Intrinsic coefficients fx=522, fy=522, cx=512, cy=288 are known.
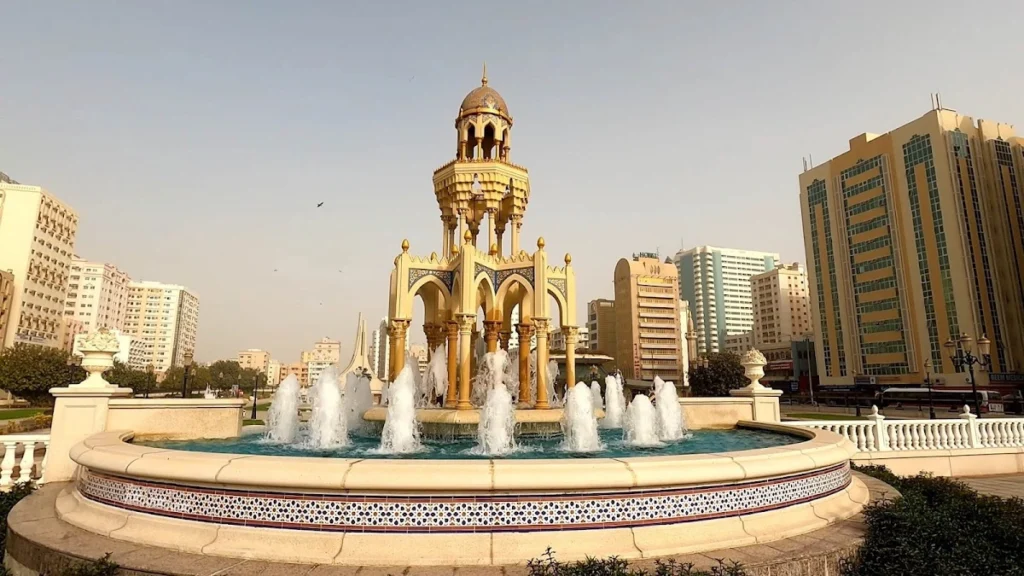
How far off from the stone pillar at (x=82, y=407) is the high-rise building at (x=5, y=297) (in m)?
67.7

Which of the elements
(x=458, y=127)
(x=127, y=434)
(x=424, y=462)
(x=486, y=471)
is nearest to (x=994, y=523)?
(x=486, y=471)

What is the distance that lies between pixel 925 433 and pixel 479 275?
1025cm

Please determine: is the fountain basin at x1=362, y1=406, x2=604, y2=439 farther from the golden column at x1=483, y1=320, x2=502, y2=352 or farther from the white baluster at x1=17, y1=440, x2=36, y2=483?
the white baluster at x1=17, y1=440, x2=36, y2=483

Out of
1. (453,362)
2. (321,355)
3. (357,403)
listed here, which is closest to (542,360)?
(453,362)

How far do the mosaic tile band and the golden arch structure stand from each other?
7.29 metres

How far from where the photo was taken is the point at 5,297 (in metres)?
56.5

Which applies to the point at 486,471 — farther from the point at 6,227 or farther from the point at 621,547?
the point at 6,227

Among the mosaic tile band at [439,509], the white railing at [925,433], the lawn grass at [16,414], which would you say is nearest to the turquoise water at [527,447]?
the white railing at [925,433]

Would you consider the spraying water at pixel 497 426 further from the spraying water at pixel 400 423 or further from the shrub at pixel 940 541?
the shrub at pixel 940 541

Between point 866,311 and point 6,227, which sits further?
point 6,227

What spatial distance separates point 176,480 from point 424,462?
218cm

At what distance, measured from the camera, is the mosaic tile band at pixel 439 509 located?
4.19m

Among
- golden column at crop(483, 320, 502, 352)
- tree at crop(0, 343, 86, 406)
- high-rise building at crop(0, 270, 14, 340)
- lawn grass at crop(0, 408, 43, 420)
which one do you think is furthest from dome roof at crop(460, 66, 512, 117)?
high-rise building at crop(0, 270, 14, 340)

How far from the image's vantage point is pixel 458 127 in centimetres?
1517
